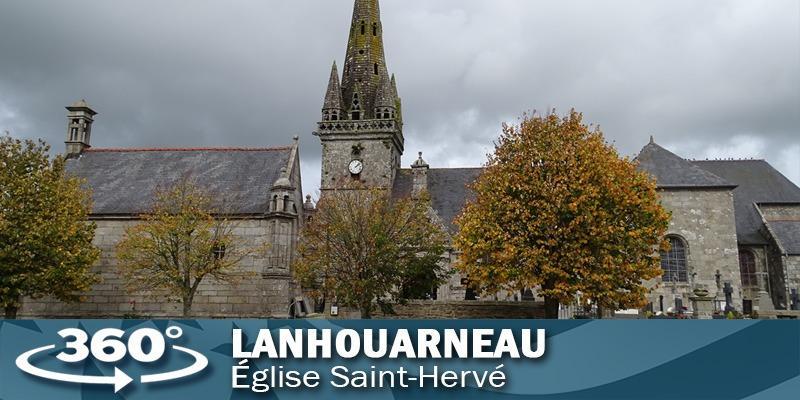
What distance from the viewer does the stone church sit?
29.8m

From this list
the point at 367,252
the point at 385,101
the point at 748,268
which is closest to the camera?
the point at 367,252

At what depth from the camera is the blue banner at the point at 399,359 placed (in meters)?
10.4

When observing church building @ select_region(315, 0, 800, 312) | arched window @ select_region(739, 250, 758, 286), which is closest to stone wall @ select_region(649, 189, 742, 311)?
church building @ select_region(315, 0, 800, 312)

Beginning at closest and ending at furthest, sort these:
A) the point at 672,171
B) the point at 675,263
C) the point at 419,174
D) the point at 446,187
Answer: the point at 675,263 → the point at 672,171 → the point at 419,174 → the point at 446,187

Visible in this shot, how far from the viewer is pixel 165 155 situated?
35594mm

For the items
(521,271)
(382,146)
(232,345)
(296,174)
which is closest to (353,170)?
(382,146)

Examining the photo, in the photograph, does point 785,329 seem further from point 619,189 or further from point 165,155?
point 165,155

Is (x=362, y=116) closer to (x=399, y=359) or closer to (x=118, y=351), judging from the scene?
(x=118, y=351)

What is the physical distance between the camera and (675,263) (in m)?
35.3

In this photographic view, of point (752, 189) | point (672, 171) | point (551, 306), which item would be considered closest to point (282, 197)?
point (551, 306)

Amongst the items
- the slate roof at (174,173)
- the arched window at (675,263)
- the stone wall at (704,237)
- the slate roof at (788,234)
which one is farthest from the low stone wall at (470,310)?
the slate roof at (788,234)

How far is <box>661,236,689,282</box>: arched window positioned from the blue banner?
2646 cm

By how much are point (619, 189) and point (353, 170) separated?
24985mm

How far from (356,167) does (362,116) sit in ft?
14.5
